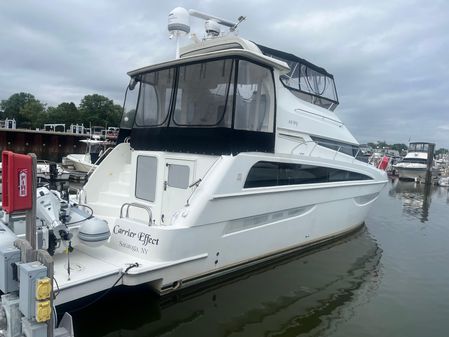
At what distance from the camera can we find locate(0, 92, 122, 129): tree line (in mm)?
65375

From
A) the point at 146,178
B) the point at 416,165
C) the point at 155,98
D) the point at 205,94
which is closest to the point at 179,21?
the point at 155,98

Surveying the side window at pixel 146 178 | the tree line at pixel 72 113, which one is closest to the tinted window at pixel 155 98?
the side window at pixel 146 178

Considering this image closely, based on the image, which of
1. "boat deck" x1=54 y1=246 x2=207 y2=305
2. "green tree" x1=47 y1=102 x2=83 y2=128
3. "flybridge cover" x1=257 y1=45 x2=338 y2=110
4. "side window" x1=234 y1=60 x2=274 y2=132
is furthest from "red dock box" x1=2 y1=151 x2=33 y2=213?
"green tree" x1=47 y1=102 x2=83 y2=128

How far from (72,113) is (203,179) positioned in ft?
227

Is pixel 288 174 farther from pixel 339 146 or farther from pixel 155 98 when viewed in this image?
pixel 155 98

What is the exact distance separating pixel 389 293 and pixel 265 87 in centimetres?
392

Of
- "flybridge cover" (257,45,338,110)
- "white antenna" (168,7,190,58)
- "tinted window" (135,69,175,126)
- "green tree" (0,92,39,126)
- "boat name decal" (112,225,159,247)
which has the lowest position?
"boat name decal" (112,225,159,247)

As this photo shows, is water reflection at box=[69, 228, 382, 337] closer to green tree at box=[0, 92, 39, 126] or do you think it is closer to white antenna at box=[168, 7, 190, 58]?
white antenna at box=[168, 7, 190, 58]

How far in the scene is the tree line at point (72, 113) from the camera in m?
65.4

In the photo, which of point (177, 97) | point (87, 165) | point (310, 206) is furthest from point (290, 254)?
point (87, 165)

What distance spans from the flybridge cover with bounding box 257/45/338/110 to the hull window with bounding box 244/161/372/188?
5.39ft

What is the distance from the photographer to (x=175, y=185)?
211 inches

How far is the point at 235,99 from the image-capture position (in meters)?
5.10

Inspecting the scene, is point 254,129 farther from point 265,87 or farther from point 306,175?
point 306,175
